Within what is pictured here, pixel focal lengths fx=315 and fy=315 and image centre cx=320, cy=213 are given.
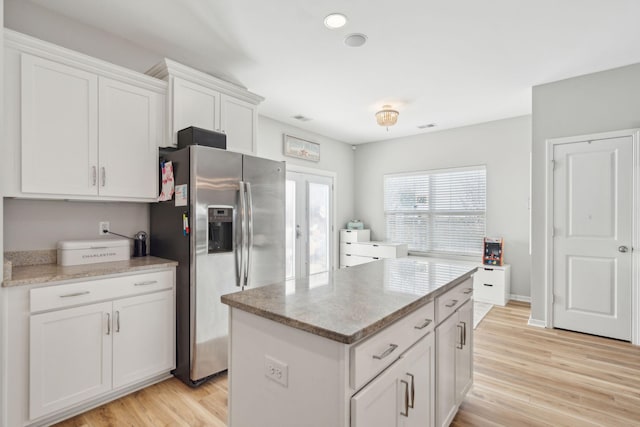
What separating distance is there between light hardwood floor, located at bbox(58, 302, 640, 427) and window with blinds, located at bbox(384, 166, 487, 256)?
7.29 feet

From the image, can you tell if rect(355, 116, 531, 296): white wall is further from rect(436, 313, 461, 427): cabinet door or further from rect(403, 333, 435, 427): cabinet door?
rect(403, 333, 435, 427): cabinet door

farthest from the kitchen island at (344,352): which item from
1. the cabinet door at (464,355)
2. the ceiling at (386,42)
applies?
the ceiling at (386,42)

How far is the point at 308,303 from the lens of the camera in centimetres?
131

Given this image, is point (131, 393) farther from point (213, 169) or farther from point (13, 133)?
point (13, 133)

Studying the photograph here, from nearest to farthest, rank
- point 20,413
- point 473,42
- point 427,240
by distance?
1. point 20,413
2. point 473,42
3. point 427,240

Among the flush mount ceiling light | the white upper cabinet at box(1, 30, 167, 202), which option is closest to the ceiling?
the flush mount ceiling light

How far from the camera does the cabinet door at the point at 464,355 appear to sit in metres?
1.90

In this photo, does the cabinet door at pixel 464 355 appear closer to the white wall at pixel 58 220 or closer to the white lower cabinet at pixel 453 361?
the white lower cabinet at pixel 453 361

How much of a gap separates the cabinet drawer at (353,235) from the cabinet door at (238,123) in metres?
3.00

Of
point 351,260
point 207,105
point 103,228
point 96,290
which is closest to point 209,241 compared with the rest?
point 96,290

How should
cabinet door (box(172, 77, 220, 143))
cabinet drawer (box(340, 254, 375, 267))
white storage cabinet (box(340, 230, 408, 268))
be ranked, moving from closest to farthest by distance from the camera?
cabinet door (box(172, 77, 220, 143))
white storage cabinet (box(340, 230, 408, 268))
cabinet drawer (box(340, 254, 375, 267))

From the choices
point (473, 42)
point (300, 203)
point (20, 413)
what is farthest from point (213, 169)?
point (300, 203)

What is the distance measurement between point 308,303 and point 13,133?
6.91ft

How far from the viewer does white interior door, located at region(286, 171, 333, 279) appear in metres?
4.97
